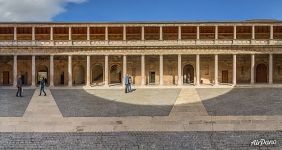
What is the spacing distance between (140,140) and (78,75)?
96.2ft

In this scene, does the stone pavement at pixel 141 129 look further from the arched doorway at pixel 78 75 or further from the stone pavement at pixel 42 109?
the arched doorway at pixel 78 75

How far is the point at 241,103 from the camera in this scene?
28.0 m

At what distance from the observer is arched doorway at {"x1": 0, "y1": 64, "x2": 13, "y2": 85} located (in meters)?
46.7

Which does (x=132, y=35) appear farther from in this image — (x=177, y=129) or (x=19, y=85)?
(x=177, y=129)

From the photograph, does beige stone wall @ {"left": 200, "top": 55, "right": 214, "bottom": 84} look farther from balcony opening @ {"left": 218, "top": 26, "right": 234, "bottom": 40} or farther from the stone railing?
the stone railing

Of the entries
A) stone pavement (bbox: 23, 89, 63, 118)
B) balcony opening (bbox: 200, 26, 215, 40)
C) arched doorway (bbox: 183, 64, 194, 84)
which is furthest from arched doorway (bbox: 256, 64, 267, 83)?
stone pavement (bbox: 23, 89, 63, 118)

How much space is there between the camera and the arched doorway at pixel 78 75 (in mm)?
47062

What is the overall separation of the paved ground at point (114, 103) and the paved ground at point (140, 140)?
13.4 ft

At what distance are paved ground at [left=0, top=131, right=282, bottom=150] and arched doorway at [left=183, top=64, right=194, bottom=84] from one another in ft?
90.6

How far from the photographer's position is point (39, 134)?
65.3ft

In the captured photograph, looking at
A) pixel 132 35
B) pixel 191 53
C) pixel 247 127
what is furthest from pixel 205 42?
pixel 247 127

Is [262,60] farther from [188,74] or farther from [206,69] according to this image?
[188,74]

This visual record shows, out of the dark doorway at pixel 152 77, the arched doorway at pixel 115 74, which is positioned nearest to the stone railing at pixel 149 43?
the arched doorway at pixel 115 74

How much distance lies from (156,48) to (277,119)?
78.5 ft
